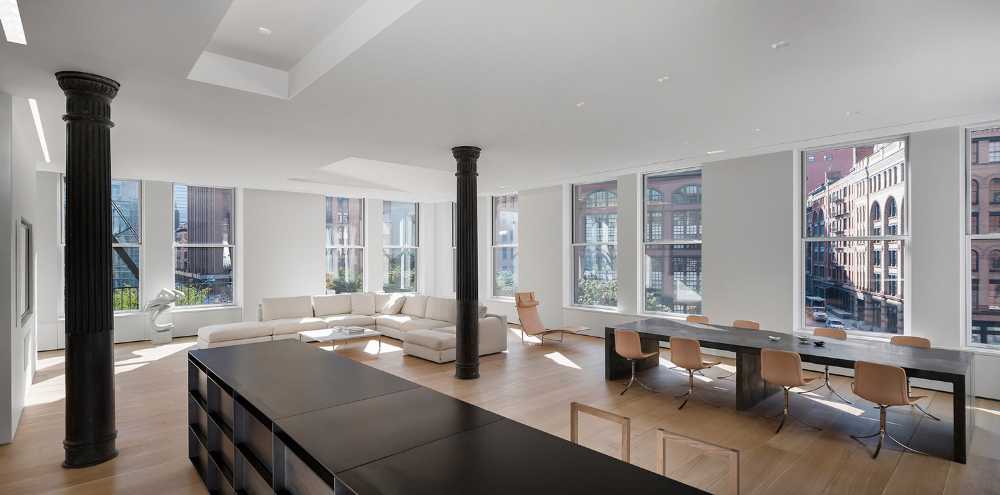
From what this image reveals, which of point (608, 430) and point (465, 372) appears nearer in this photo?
point (608, 430)

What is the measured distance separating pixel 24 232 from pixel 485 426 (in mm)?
5761

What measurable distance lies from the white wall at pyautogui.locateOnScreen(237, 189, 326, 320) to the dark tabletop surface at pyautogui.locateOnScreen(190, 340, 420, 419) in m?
6.61

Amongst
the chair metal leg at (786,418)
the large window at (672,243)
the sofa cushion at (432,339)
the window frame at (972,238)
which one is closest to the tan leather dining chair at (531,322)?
the large window at (672,243)

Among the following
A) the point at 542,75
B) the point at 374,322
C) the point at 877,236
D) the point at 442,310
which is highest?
the point at 542,75

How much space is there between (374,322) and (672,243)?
18.3 feet

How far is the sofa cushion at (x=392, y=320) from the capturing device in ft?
27.9

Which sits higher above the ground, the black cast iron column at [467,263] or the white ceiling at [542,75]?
the white ceiling at [542,75]

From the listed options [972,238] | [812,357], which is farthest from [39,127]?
[972,238]

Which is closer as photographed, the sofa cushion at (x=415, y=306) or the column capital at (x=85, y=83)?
the column capital at (x=85, y=83)

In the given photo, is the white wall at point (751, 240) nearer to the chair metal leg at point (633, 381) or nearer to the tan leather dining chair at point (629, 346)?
the chair metal leg at point (633, 381)

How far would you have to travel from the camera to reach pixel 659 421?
4496mm

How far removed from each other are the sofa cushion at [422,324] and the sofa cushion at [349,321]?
0.84 m

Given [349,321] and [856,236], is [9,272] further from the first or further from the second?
[856,236]

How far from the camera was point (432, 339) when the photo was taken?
6.88m
